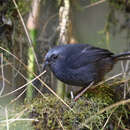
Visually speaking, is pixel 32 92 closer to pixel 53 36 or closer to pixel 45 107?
pixel 45 107

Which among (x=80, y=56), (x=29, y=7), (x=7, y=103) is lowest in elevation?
(x=7, y=103)

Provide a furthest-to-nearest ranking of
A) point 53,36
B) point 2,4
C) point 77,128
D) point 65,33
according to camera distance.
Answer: point 53,36 → point 65,33 → point 2,4 → point 77,128

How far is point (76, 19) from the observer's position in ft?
16.4

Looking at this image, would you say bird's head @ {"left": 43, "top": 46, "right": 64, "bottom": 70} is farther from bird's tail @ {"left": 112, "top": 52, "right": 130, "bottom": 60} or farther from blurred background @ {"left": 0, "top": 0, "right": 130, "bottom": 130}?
bird's tail @ {"left": 112, "top": 52, "right": 130, "bottom": 60}

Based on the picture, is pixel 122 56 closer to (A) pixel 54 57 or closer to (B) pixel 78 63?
(B) pixel 78 63

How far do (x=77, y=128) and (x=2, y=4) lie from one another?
1.78m

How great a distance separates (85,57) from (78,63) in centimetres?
12

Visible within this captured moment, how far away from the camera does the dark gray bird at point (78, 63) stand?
2.99m

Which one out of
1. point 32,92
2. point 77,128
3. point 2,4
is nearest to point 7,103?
point 32,92

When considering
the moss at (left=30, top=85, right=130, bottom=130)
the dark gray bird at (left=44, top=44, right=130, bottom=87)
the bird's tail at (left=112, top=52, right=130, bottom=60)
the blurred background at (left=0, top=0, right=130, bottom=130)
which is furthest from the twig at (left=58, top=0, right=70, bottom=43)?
the moss at (left=30, top=85, right=130, bottom=130)

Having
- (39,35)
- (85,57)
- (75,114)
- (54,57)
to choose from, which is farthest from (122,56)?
(39,35)

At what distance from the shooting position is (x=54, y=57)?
3.03 metres

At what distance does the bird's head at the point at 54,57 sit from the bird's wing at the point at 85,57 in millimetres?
108

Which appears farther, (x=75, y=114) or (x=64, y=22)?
(x=64, y=22)
